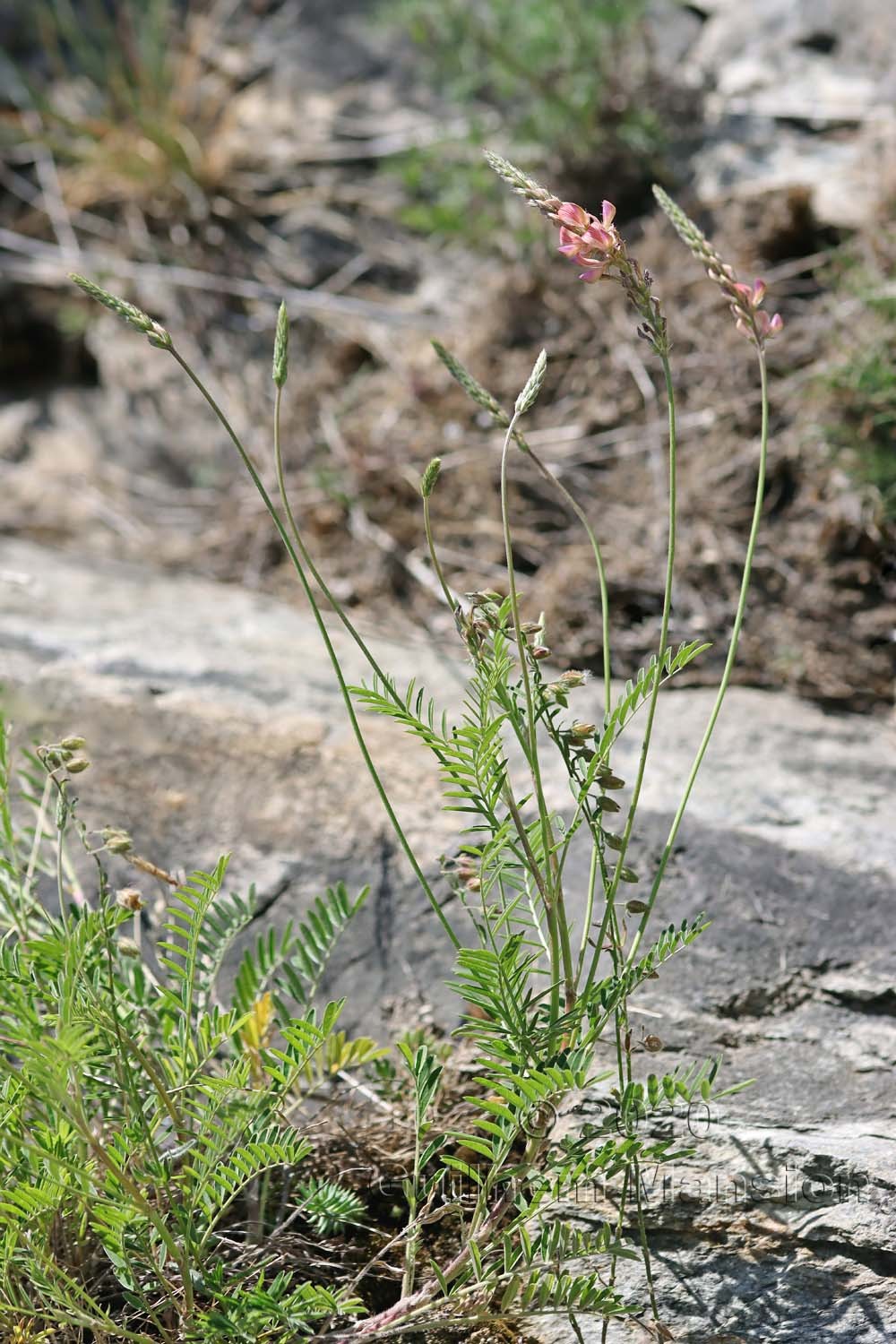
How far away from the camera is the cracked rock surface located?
4.61 feet

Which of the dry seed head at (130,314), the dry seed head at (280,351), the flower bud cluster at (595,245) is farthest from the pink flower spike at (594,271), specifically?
the dry seed head at (130,314)

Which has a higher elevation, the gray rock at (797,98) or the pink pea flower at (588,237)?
the gray rock at (797,98)

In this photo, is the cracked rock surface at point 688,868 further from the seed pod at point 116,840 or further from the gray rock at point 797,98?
the gray rock at point 797,98

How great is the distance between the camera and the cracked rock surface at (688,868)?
4.61ft

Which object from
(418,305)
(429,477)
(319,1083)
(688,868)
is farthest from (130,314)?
(418,305)

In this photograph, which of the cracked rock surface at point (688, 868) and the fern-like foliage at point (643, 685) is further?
the cracked rock surface at point (688, 868)

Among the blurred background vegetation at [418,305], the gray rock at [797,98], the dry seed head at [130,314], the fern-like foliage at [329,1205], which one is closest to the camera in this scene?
the dry seed head at [130,314]

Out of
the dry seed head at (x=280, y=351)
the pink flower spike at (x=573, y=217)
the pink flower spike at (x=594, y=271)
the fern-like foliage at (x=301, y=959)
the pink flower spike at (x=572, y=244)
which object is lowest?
the fern-like foliage at (x=301, y=959)

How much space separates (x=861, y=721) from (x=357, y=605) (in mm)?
1323

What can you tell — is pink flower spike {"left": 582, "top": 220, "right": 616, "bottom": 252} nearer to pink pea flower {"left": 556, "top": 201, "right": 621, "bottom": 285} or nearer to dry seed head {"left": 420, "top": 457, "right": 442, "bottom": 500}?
pink pea flower {"left": 556, "top": 201, "right": 621, "bottom": 285}

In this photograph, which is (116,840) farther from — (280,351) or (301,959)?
(280,351)

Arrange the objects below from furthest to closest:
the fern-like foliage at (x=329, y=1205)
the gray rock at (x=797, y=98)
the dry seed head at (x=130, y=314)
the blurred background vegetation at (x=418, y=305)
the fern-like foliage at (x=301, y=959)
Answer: the gray rock at (x=797, y=98)
the blurred background vegetation at (x=418, y=305)
the fern-like foliage at (x=301, y=959)
the fern-like foliage at (x=329, y=1205)
the dry seed head at (x=130, y=314)

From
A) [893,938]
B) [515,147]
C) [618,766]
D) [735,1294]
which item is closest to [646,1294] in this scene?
[735,1294]

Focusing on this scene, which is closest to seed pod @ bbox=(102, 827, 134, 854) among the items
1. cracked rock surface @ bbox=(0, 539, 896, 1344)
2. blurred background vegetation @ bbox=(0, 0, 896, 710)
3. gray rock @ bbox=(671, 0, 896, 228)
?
cracked rock surface @ bbox=(0, 539, 896, 1344)
